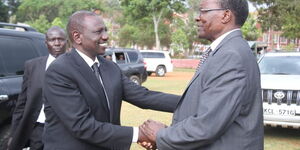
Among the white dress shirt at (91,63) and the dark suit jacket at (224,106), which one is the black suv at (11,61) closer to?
the white dress shirt at (91,63)

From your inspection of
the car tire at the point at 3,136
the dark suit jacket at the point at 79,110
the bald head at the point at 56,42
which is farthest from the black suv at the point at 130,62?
the dark suit jacket at the point at 79,110

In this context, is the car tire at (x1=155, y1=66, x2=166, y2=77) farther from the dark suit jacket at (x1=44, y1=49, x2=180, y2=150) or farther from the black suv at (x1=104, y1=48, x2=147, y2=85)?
the dark suit jacket at (x1=44, y1=49, x2=180, y2=150)

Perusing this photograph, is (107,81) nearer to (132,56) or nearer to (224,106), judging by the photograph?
(224,106)

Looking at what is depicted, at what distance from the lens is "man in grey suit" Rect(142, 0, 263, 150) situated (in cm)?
195

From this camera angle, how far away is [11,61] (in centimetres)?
465

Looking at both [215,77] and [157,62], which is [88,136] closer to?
[215,77]

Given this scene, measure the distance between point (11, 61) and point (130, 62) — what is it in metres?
11.4

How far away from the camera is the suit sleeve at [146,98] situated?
3.01 m

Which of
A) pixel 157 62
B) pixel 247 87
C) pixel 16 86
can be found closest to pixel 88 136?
pixel 247 87

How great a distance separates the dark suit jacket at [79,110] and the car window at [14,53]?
2.26m

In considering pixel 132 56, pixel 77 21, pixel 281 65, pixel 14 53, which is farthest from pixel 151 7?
pixel 77 21

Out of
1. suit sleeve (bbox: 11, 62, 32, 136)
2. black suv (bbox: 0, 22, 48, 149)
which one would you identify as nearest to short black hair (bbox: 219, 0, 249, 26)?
suit sleeve (bbox: 11, 62, 32, 136)

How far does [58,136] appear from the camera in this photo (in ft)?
8.10

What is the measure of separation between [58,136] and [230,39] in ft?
4.05
